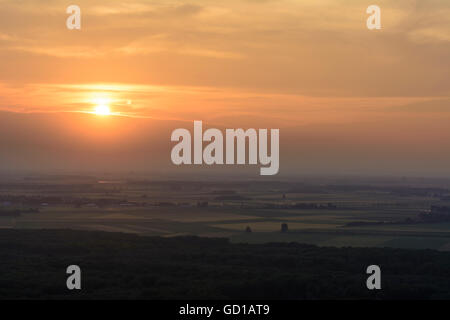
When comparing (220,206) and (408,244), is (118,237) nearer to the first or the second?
(408,244)

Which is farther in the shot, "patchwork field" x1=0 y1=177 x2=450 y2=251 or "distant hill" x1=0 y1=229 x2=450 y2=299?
"patchwork field" x1=0 y1=177 x2=450 y2=251

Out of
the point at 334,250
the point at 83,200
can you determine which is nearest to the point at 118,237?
the point at 334,250

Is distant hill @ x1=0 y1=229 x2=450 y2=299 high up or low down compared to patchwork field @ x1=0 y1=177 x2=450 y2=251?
down

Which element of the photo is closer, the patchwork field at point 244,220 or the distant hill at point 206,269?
the distant hill at point 206,269

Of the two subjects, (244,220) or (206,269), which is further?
(244,220)

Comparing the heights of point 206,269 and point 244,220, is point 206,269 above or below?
below

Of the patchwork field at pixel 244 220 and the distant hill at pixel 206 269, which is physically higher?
the patchwork field at pixel 244 220

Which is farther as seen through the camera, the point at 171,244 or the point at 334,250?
the point at 171,244
